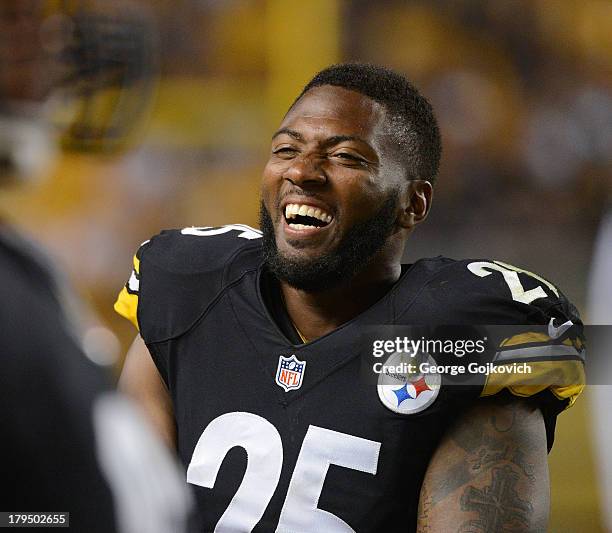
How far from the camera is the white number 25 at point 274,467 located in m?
1.70

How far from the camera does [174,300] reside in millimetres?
1928

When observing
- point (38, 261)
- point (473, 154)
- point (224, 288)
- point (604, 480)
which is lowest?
point (604, 480)

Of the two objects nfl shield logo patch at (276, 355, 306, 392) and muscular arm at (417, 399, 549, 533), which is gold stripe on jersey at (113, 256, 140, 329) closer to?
nfl shield logo patch at (276, 355, 306, 392)

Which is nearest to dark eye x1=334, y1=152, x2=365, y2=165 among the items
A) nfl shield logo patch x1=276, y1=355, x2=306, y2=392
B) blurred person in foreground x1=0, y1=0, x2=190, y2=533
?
nfl shield logo patch x1=276, y1=355, x2=306, y2=392

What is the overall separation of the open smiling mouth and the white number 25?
34 cm

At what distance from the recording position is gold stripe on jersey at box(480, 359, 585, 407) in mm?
1677

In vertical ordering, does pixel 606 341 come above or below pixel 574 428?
above

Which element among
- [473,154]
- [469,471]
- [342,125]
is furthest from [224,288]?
[473,154]

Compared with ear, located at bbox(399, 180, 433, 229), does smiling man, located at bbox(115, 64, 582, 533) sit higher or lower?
lower

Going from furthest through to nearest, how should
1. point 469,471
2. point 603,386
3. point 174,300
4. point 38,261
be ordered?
point 603,386
point 174,300
point 469,471
point 38,261

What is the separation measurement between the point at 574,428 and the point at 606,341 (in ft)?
2.49

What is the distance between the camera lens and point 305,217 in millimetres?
1863

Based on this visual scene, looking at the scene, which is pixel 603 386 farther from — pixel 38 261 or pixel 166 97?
pixel 38 261

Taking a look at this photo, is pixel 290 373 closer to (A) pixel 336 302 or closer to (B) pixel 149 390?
(A) pixel 336 302
